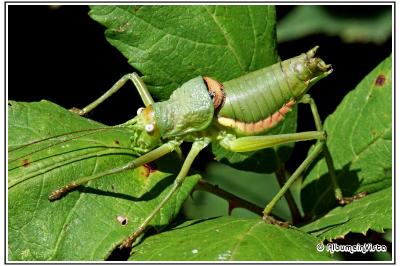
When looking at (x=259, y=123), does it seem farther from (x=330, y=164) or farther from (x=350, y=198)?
(x=350, y=198)

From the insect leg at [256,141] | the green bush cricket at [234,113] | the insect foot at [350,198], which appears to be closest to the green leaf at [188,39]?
the green bush cricket at [234,113]

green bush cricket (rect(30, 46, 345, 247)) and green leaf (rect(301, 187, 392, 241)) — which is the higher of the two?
green bush cricket (rect(30, 46, 345, 247))

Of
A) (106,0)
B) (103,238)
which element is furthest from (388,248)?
(106,0)

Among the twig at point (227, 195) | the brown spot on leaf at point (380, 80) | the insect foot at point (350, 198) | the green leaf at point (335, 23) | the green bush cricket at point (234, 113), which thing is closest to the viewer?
the twig at point (227, 195)

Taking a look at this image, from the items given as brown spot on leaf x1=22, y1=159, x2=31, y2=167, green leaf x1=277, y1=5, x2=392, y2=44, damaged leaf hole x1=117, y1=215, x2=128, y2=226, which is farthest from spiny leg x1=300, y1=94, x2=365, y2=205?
brown spot on leaf x1=22, y1=159, x2=31, y2=167

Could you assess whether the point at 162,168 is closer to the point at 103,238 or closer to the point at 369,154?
the point at 103,238

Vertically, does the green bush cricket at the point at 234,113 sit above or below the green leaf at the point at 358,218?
above

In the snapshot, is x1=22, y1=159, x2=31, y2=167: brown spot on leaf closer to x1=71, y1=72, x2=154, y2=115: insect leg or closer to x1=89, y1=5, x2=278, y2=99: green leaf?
x1=89, y1=5, x2=278, y2=99: green leaf

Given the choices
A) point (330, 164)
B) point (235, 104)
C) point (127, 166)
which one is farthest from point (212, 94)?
point (330, 164)

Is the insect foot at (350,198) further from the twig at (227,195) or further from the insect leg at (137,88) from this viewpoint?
the insect leg at (137,88)
